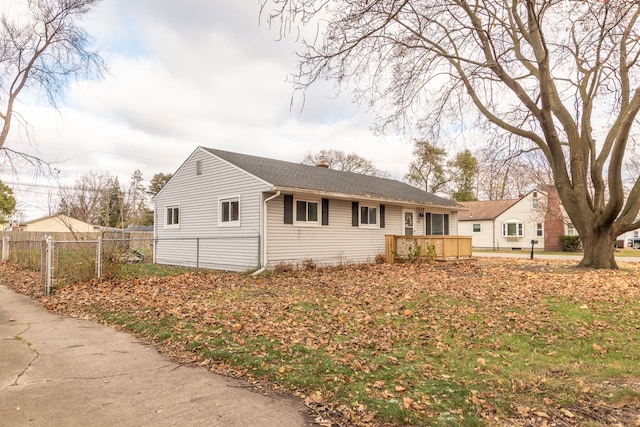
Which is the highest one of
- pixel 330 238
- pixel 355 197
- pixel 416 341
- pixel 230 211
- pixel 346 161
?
pixel 346 161

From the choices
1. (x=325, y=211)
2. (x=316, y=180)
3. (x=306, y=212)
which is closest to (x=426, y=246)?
(x=325, y=211)

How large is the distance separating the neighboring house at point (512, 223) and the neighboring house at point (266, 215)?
18.9 m

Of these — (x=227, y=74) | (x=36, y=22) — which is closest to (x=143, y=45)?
(x=227, y=74)

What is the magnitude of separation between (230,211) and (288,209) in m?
2.40

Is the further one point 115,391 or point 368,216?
point 368,216

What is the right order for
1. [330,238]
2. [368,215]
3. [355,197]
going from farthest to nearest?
[368,215] < [355,197] < [330,238]

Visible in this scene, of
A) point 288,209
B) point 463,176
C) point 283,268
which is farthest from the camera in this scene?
point 463,176

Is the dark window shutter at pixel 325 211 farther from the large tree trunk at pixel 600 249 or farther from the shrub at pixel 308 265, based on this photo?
the large tree trunk at pixel 600 249

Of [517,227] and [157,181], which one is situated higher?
[157,181]

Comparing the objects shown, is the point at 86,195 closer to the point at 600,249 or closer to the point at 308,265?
the point at 308,265

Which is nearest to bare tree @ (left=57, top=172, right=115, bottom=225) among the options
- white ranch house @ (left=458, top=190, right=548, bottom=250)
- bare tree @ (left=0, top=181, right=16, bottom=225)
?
bare tree @ (left=0, top=181, right=16, bottom=225)

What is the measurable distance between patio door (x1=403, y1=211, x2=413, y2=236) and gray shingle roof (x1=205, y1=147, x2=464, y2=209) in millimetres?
812

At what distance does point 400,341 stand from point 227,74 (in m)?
6.97

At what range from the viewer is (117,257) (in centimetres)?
1057
